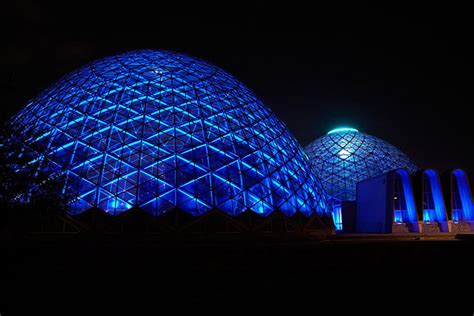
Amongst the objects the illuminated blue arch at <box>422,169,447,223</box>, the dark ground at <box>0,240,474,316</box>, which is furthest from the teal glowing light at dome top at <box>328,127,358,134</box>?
the dark ground at <box>0,240,474,316</box>

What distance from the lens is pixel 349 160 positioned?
161 feet

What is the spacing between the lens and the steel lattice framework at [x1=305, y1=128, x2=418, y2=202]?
46.4m

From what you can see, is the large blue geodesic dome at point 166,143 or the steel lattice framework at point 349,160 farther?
the steel lattice framework at point 349,160

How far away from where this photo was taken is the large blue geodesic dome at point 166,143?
19812 millimetres

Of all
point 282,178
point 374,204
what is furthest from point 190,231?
point 374,204

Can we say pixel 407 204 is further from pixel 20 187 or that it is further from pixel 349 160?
pixel 20 187

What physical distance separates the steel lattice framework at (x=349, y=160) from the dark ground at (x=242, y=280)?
35.5 meters

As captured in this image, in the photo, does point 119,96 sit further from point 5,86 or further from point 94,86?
point 5,86

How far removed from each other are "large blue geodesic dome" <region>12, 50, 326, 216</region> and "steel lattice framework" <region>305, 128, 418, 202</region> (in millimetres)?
21020

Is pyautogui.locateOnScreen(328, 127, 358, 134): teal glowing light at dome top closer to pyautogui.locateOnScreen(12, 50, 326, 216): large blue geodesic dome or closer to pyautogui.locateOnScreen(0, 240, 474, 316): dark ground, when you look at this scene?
pyautogui.locateOnScreen(12, 50, 326, 216): large blue geodesic dome

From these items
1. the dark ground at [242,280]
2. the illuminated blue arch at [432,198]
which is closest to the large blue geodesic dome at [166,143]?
the dark ground at [242,280]

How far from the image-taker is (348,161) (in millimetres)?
49125

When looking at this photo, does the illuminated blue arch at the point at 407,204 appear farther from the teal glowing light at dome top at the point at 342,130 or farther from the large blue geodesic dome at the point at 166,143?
the teal glowing light at dome top at the point at 342,130

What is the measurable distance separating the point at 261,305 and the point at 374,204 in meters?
28.8
